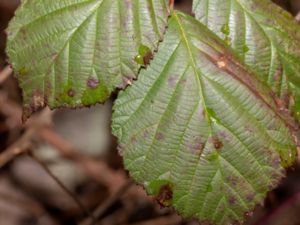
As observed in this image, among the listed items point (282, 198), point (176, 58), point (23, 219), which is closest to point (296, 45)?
point (176, 58)

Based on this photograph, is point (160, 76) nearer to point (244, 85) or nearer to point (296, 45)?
point (244, 85)

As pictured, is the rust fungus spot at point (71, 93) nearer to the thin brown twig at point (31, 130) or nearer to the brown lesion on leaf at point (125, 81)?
→ the brown lesion on leaf at point (125, 81)

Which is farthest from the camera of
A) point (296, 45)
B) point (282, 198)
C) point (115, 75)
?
point (282, 198)

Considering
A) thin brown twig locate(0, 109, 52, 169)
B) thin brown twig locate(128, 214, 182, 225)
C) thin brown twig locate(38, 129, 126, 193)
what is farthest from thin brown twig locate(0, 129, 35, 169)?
thin brown twig locate(128, 214, 182, 225)

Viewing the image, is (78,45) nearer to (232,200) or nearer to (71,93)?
(71,93)

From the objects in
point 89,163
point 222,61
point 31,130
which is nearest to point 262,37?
point 222,61

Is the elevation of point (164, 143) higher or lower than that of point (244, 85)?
lower

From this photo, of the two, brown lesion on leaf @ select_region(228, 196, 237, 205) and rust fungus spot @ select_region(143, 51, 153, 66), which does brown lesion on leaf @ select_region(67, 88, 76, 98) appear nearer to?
rust fungus spot @ select_region(143, 51, 153, 66)
